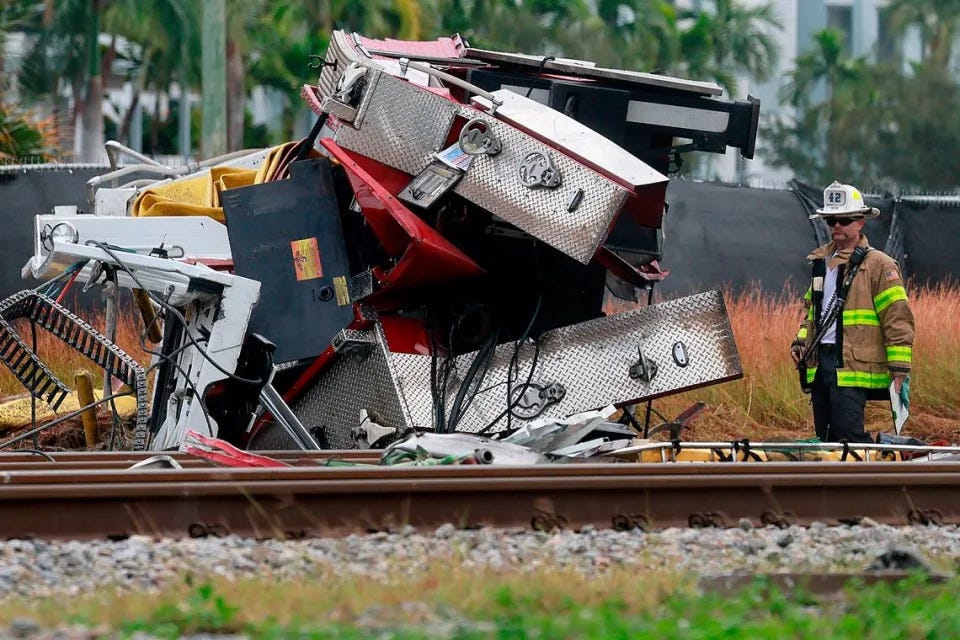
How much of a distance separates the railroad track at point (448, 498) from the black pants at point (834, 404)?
6.49ft

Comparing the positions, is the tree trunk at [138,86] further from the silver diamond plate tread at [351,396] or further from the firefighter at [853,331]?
the firefighter at [853,331]

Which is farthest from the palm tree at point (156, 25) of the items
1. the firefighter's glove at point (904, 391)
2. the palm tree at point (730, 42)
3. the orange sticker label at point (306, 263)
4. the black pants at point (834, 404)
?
the firefighter's glove at point (904, 391)

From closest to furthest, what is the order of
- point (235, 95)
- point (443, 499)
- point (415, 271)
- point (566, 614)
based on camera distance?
point (566, 614) → point (443, 499) → point (415, 271) → point (235, 95)

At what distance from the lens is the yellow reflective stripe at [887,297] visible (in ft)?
29.5

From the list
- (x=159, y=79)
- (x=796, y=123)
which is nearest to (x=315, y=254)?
(x=159, y=79)

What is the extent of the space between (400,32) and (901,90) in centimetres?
2358

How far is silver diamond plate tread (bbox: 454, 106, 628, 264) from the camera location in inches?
319

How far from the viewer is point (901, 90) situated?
65312 millimetres

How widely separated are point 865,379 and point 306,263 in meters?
3.33

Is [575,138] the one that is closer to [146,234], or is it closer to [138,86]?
[146,234]

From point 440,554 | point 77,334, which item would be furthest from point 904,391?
point 77,334

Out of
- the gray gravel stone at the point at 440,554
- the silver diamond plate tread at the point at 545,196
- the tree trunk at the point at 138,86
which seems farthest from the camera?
the tree trunk at the point at 138,86

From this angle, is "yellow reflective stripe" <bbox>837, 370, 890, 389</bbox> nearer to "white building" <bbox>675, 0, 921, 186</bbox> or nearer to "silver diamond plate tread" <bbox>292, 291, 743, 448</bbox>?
"silver diamond plate tread" <bbox>292, 291, 743, 448</bbox>

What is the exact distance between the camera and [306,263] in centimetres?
923
